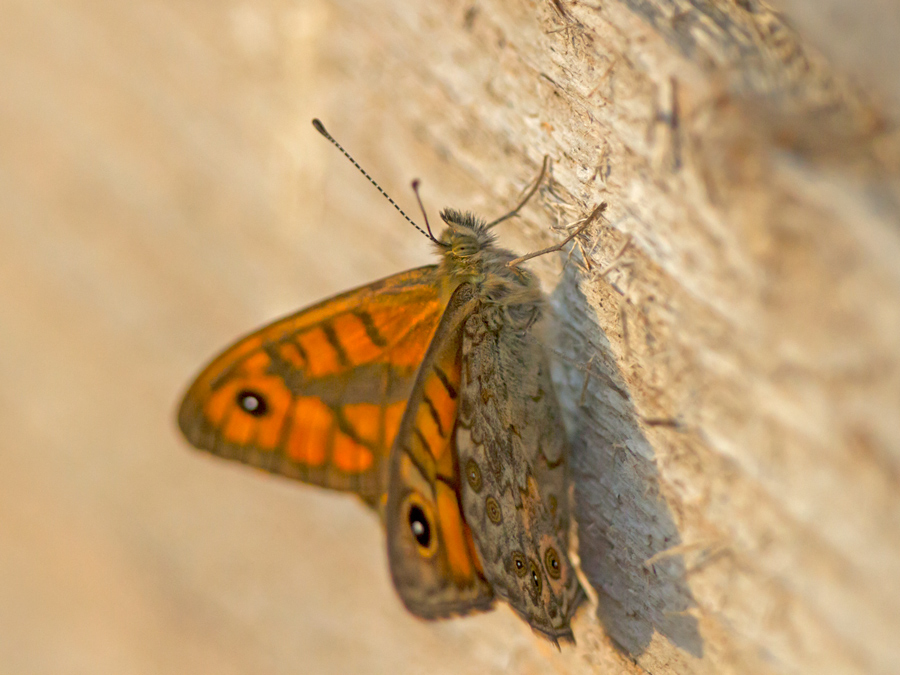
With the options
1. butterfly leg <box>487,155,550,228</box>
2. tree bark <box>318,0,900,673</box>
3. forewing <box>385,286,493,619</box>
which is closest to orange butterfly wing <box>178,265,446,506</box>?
forewing <box>385,286,493,619</box>

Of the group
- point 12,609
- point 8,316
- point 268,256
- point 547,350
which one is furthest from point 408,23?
point 12,609

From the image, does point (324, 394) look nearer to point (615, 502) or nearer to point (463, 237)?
point (463, 237)

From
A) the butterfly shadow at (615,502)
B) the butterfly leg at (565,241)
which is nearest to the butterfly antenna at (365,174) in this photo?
the butterfly leg at (565,241)

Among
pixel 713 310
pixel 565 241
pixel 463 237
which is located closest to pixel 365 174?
pixel 463 237

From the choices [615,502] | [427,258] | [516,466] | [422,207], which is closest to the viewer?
[615,502]

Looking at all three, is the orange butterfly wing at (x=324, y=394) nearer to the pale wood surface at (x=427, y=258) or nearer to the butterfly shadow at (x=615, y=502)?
the pale wood surface at (x=427, y=258)
